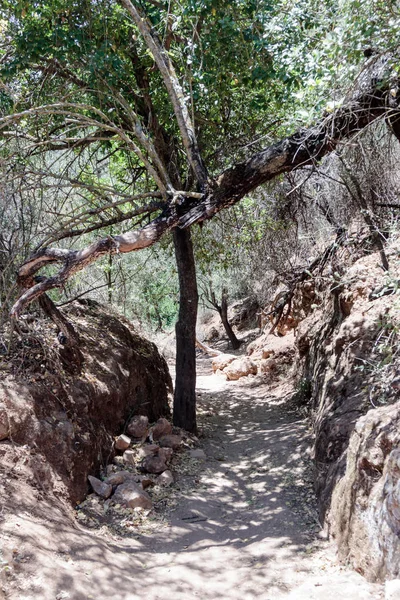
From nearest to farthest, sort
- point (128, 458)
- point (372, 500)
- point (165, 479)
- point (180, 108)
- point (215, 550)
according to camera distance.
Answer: point (372, 500) < point (215, 550) < point (165, 479) < point (128, 458) < point (180, 108)

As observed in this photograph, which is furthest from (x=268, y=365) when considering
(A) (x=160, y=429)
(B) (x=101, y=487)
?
(B) (x=101, y=487)

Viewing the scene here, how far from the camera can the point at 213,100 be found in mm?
8531

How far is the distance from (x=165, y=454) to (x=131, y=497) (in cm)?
132

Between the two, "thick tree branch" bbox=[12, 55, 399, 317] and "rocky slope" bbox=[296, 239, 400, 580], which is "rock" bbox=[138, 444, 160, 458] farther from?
"thick tree branch" bbox=[12, 55, 399, 317]

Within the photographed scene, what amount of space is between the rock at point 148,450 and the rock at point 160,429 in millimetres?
452

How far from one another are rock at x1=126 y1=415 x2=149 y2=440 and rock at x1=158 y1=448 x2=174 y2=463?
385mm

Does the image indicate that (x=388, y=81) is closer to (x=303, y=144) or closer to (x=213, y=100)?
(x=303, y=144)

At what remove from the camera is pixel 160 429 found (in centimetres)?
774

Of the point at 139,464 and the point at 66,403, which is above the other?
the point at 66,403

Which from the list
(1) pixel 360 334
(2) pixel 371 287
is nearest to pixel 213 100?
(2) pixel 371 287

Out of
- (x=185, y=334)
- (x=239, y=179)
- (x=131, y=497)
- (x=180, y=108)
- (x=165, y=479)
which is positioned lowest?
(x=165, y=479)

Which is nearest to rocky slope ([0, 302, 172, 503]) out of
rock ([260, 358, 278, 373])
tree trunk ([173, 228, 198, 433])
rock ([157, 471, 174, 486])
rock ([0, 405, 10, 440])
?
rock ([0, 405, 10, 440])

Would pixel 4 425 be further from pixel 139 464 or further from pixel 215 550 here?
pixel 215 550

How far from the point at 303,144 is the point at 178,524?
440 centimetres
